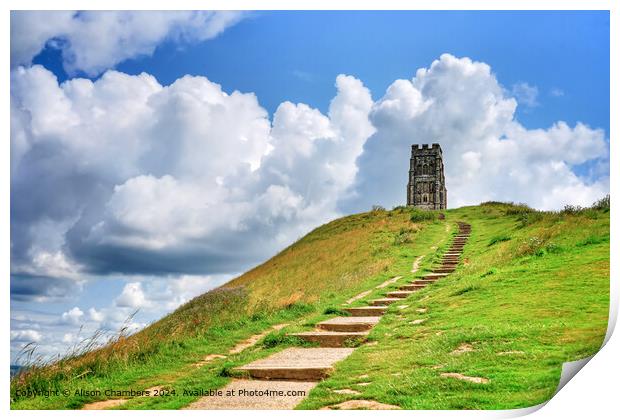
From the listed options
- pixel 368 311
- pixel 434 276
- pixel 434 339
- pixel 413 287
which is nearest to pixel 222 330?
pixel 368 311

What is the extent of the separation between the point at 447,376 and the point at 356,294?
393 inches

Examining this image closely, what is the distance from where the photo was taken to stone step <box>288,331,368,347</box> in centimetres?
1051

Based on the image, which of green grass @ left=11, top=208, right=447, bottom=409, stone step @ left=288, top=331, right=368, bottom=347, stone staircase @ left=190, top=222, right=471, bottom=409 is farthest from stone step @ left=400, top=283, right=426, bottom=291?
stone step @ left=288, top=331, right=368, bottom=347

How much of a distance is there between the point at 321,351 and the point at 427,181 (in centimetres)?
5610

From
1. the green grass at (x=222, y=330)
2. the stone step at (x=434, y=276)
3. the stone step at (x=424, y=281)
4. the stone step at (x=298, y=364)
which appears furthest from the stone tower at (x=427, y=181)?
the stone step at (x=298, y=364)

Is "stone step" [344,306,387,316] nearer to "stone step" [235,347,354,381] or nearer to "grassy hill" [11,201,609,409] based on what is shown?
"grassy hill" [11,201,609,409]

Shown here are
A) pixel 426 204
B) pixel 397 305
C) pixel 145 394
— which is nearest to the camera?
pixel 145 394

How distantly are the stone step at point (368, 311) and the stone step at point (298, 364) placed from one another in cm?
360

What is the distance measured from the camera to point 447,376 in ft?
23.9

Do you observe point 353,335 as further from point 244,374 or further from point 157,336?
point 157,336

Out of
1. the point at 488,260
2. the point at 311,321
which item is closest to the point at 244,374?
the point at 311,321

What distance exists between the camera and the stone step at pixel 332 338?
414 inches

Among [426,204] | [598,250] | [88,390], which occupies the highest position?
[426,204]

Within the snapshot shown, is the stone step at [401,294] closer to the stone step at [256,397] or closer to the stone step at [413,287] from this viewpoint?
the stone step at [413,287]
